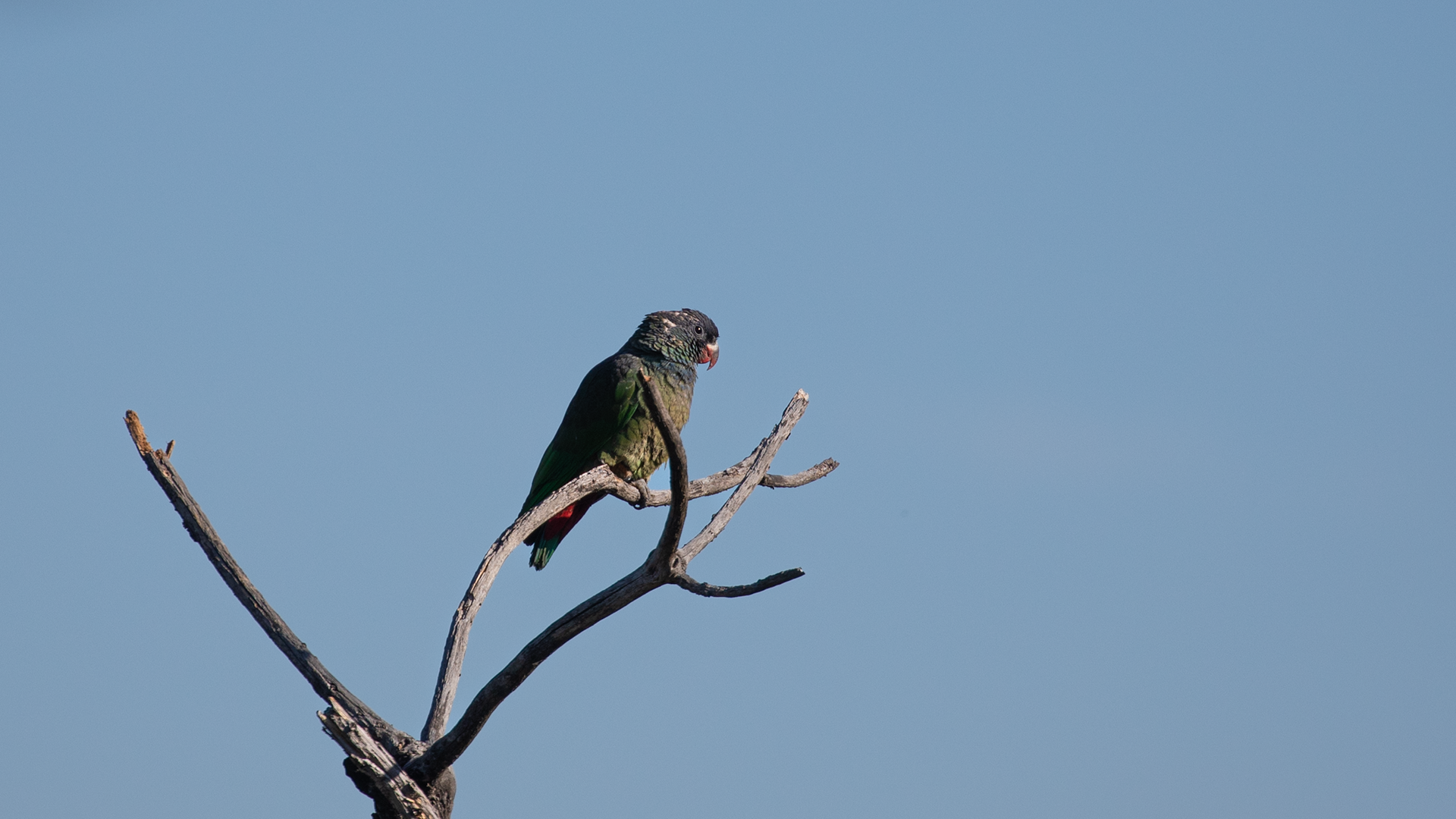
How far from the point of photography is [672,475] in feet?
13.5

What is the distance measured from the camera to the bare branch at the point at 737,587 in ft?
13.9

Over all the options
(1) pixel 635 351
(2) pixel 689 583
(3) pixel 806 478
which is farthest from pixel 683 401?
(2) pixel 689 583

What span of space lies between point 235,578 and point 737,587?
1928 mm

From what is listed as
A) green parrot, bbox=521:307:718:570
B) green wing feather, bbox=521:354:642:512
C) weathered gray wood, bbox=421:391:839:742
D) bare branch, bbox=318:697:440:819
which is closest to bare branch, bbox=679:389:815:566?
weathered gray wood, bbox=421:391:839:742

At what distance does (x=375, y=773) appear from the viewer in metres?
4.21

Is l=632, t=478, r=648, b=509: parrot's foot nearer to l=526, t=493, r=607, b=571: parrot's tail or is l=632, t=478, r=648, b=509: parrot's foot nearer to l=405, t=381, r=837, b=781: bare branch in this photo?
l=526, t=493, r=607, b=571: parrot's tail

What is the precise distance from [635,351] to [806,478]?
1.39m

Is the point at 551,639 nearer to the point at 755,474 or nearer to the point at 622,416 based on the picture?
the point at 755,474

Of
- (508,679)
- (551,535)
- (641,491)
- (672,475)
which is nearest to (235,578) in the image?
(508,679)

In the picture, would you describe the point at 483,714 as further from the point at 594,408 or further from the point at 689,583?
the point at 594,408

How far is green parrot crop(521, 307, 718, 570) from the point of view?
7.11 m

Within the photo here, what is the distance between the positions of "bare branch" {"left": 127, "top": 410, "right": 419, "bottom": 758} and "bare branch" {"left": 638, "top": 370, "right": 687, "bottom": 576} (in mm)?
1217

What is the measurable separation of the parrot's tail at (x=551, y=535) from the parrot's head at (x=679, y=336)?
3.57 ft

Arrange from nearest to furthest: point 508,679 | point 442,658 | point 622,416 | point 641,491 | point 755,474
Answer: point 508,679 < point 442,658 < point 755,474 < point 641,491 < point 622,416
